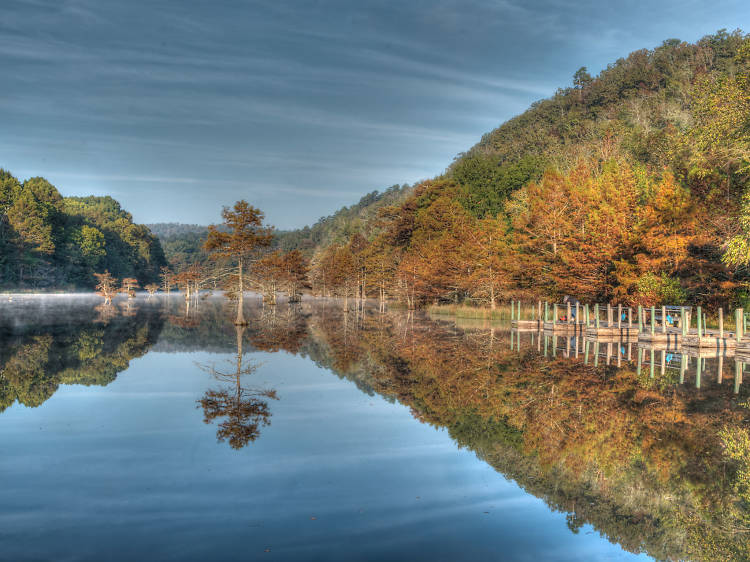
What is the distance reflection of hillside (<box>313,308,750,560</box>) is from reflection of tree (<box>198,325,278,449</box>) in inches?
126

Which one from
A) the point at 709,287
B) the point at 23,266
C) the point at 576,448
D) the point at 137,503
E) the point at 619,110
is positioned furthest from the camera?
the point at 23,266

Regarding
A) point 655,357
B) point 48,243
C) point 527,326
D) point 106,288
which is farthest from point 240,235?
point 48,243

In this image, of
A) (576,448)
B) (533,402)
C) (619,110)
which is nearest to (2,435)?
(576,448)

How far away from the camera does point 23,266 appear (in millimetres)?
111062

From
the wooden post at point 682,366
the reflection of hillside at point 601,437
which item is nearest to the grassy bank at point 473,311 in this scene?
the wooden post at point 682,366

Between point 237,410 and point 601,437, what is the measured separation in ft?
22.3

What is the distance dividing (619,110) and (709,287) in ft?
250

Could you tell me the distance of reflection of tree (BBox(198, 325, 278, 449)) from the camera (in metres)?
10.1

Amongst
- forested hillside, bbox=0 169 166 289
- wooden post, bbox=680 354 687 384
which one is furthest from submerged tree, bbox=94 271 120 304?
wooden post, bbox=680 354 687 384

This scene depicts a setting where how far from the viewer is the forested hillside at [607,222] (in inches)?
1249

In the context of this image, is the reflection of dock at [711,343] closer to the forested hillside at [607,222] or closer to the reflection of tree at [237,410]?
the forested hillside at [607,222]

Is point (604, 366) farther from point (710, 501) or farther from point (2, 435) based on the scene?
point (2, 435)

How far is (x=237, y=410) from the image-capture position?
12.3 m

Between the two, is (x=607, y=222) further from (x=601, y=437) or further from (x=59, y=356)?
(x=59, y=356)
